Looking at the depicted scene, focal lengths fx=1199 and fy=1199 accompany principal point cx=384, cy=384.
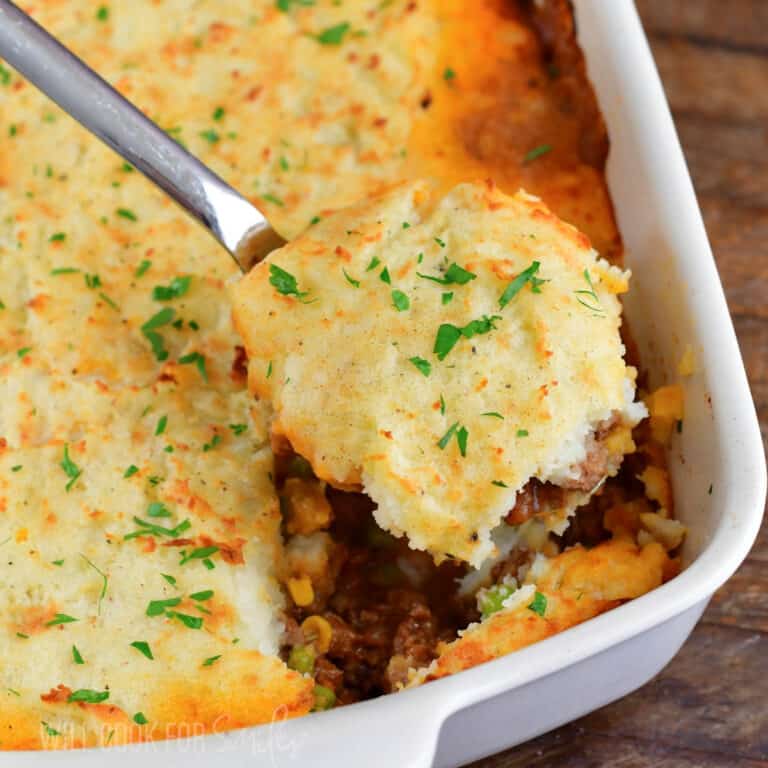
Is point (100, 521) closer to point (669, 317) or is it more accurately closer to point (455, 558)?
point (455, 558)

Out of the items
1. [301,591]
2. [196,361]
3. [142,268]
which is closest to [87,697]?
[301,591]

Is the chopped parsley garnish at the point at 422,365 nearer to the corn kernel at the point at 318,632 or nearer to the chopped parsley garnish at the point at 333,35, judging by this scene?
the corn kernel at the point at 318,632

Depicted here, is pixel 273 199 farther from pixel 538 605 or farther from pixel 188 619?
pixel 538 605

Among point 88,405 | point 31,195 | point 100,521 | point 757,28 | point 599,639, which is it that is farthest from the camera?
point 757,28

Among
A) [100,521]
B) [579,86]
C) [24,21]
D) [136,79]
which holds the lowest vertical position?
[100,521]

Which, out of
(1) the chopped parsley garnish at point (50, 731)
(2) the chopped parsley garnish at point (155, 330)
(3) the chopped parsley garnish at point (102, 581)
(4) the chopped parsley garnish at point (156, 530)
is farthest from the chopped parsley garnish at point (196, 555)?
(2) the chopped parsley garnish at point (155, 330)

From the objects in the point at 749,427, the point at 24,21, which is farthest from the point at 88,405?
the point at 749,427
